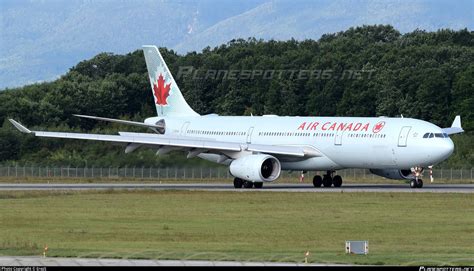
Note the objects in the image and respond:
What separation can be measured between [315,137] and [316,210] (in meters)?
17.9

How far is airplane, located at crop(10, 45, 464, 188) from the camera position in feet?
190

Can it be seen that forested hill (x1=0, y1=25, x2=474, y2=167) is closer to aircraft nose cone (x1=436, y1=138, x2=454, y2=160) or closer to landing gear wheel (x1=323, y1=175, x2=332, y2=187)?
landing gear wheel (x1=323, y1=175, x2=332, y2=187)

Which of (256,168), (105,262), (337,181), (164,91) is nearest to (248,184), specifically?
(256,168)

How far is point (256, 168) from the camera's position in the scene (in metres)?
58.9

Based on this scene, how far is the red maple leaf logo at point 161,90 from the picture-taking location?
2825 inches

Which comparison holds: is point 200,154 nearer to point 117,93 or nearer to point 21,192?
point 21,192

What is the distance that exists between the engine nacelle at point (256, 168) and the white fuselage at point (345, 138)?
5.62 feet

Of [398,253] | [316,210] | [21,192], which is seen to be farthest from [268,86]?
[398,253]

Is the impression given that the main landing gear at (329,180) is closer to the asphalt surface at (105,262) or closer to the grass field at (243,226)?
the grass field at (243,226)

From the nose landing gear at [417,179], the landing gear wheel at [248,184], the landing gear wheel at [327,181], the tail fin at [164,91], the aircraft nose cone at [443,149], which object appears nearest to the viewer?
the aircraft nose cone at [443,149]

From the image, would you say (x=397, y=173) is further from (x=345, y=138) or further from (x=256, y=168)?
(x=256, y=168)

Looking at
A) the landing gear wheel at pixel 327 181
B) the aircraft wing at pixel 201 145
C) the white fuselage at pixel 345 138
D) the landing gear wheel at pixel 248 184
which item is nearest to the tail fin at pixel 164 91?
the white fuselage at pixel 345 138

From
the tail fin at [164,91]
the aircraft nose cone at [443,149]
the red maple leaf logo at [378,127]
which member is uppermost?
the tail fin at [164,91]

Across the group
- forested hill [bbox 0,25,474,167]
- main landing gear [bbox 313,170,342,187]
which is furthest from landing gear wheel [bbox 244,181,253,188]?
forested hill [bbox 0,25,474,167]
